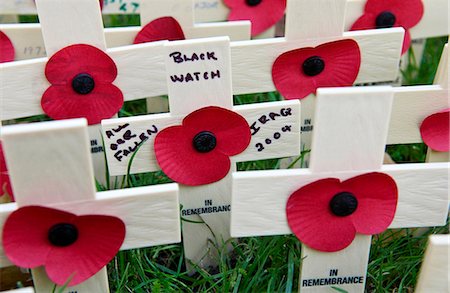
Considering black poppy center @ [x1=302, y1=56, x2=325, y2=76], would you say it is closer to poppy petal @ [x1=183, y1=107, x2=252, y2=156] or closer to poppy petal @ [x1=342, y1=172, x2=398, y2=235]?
poppy petal @ [x1=183, y1=107, x2=252, y2=156]

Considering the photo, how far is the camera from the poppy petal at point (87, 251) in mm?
830

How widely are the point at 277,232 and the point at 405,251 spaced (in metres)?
0.33

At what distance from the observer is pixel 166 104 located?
1353mm

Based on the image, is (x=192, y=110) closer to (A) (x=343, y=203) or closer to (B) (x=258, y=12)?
(A) (x=343, y=203)

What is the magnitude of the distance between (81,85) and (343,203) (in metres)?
0.50

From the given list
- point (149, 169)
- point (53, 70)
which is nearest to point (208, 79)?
point (149, 169)

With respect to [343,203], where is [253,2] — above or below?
above

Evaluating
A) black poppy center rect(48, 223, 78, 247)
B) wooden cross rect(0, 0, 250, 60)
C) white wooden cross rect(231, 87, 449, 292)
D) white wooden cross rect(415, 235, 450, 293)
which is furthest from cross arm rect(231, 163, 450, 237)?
wooden cross rect(0, 0, 250, 60)

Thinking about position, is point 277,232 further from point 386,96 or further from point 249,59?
point 249,59

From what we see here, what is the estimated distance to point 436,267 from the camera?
812mm

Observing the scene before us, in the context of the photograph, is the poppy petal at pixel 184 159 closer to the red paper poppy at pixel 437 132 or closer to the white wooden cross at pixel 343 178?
the white wooden cross at pixel 343 178

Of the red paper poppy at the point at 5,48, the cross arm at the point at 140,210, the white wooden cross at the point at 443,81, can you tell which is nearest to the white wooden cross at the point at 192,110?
the cross arm at the point at 140,210

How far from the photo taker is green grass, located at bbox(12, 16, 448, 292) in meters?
1.00

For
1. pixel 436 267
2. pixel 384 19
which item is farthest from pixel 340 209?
pixel 384 19
